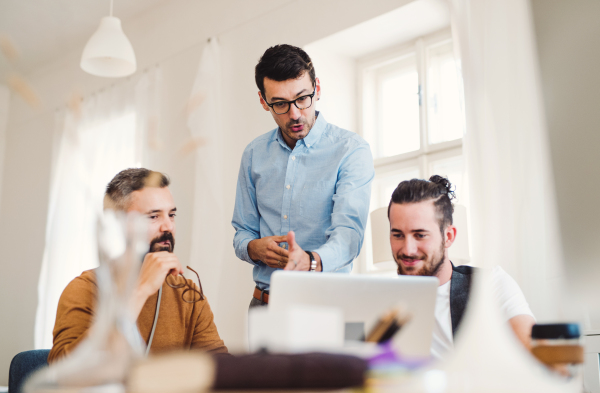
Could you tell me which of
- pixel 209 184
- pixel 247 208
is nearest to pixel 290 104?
pixel 247 208

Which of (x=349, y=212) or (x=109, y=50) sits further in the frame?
(x=109, y=50)

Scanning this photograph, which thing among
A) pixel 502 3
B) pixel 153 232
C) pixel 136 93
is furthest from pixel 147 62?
pixel 153 232

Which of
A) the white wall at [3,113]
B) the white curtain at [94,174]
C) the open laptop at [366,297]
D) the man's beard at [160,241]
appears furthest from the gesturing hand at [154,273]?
the white wall at [3,113]

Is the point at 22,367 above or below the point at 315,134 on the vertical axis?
below

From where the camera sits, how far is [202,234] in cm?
371

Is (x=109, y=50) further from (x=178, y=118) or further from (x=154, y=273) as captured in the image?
(x=154, y=273)

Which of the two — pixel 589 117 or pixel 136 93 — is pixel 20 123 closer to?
pixel 136 93

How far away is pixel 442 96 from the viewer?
3.39 m

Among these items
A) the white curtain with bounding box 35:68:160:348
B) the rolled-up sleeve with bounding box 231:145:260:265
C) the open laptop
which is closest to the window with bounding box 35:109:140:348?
the white curtain with bounding box 35:68:160:348

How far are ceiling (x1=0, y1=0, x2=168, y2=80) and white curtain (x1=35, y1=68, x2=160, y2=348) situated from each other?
0.58 metres

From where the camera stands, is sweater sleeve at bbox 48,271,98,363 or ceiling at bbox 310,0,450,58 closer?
sweater sleeve at bbox 48,271,98,363

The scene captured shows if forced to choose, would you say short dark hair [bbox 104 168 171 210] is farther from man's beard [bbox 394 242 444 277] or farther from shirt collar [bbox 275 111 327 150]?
man's beard [bbox 394 242 444 277]

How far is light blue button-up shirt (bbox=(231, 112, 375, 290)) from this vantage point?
1960mm

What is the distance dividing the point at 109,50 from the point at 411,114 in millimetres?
1759
